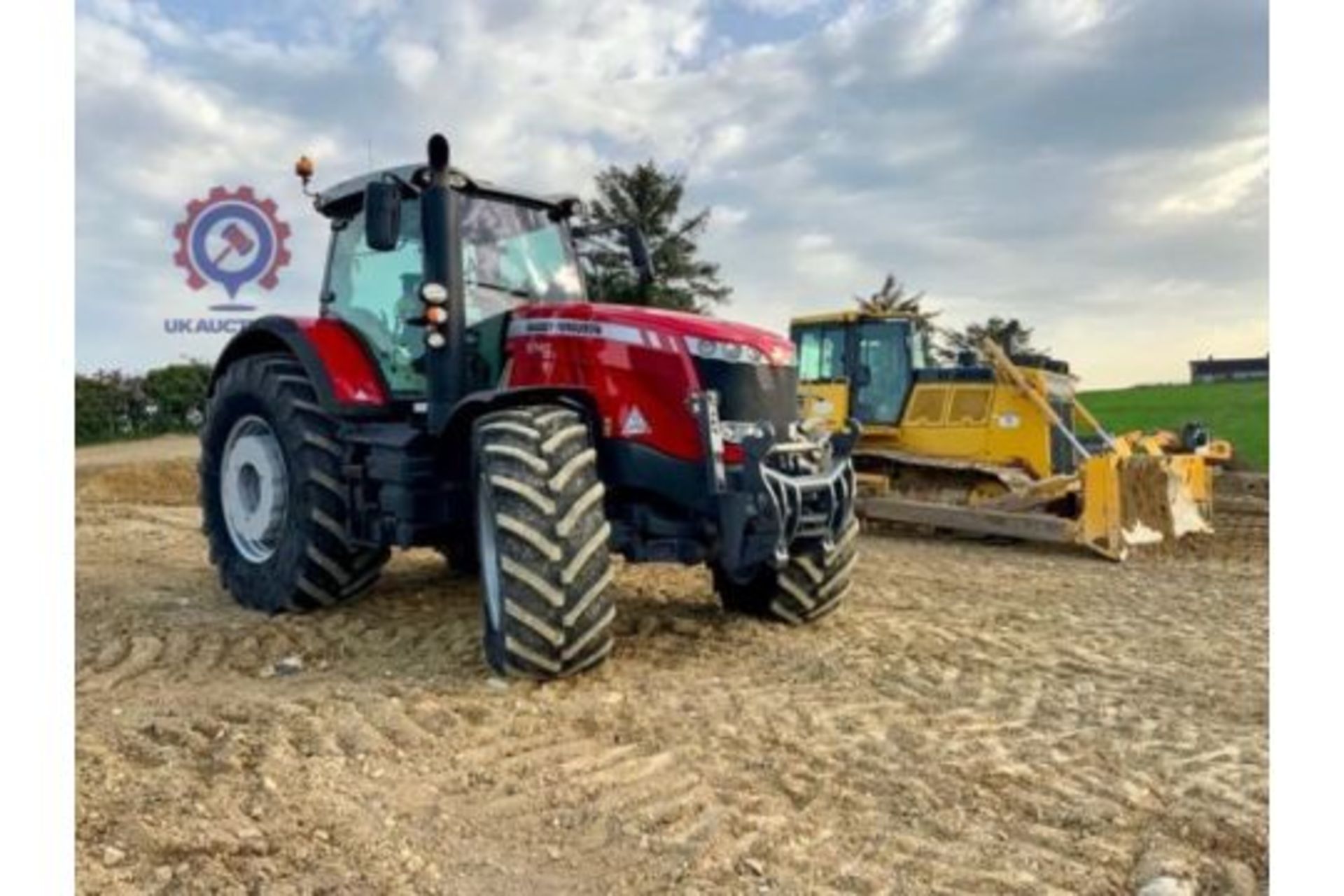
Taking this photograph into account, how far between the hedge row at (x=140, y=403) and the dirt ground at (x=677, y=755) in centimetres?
1530

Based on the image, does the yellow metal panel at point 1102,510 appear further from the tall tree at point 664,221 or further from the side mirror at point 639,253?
the tall tree at point 664,221

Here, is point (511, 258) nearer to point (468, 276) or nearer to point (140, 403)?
point (468, 276)

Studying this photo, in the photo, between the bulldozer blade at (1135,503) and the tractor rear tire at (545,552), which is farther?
the bulldozer blade at (1135,503)

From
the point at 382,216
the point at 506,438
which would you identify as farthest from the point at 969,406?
the point at 506,438

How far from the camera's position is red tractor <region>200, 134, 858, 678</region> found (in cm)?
475

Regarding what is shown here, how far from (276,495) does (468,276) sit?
5.60ft

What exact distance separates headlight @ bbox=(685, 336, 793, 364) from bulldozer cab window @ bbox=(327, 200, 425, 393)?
167 centimetres

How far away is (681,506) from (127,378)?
62.2 feet

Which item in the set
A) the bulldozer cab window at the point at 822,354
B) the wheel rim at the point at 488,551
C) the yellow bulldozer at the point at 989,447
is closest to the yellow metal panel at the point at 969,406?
the yellow bulldozer at the point at 989,447

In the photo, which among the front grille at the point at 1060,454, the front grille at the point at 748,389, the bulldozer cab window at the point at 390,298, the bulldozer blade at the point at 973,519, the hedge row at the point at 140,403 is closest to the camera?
the front grille at the point at 748,389

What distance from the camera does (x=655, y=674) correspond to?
198 inches

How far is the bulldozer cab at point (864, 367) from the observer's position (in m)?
12.3

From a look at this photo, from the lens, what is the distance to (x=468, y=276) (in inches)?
238

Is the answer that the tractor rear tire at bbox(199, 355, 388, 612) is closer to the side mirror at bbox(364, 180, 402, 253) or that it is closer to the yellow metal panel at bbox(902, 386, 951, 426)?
the side mirror at bbox(364, 180, 402, 253)
